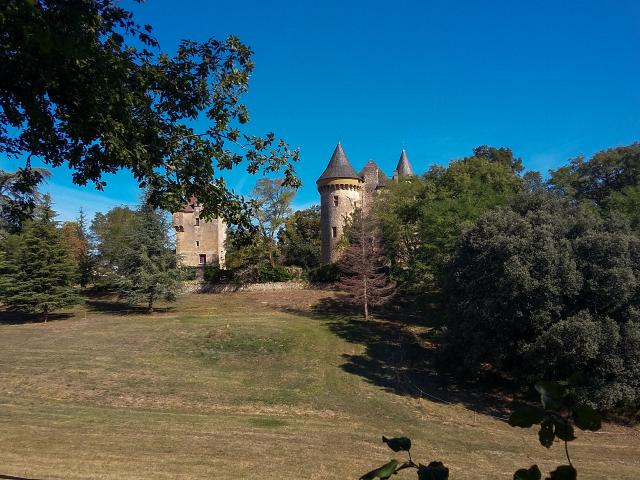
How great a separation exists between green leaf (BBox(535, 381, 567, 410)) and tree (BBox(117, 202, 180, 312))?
3656 centimetres

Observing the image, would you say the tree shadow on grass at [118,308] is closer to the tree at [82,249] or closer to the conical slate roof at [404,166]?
the tree at [82,249]

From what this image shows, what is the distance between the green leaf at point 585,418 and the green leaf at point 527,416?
100mm

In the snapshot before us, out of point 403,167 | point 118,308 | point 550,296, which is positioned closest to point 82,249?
point 118,308

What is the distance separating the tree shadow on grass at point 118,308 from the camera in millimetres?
37094

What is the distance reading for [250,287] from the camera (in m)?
45.2

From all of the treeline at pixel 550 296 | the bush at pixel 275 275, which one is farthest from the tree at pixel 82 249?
the treeline at pixel 550 296

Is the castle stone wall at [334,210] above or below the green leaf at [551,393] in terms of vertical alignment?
above

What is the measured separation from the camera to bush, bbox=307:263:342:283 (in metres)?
43.3

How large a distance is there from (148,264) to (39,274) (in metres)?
7.53

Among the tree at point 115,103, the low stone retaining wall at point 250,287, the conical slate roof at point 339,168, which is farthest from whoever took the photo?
the conical slate roof at point 339,168

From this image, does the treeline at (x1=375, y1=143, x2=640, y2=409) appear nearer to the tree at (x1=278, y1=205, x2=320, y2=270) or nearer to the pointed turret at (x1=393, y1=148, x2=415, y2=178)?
the tree at (x1=278, y1=205, x2=320, y2=270)

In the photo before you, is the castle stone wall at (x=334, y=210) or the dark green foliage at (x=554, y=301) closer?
the dark green foliage at (x=554, y=301)

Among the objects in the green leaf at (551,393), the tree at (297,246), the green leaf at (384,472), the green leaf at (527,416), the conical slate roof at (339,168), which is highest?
the conical slate roof at (339,168)

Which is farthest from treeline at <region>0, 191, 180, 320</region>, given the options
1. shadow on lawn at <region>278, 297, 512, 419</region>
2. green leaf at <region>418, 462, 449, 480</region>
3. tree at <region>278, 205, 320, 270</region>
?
green leaf at <region>418, 462, 449, 480</region>
